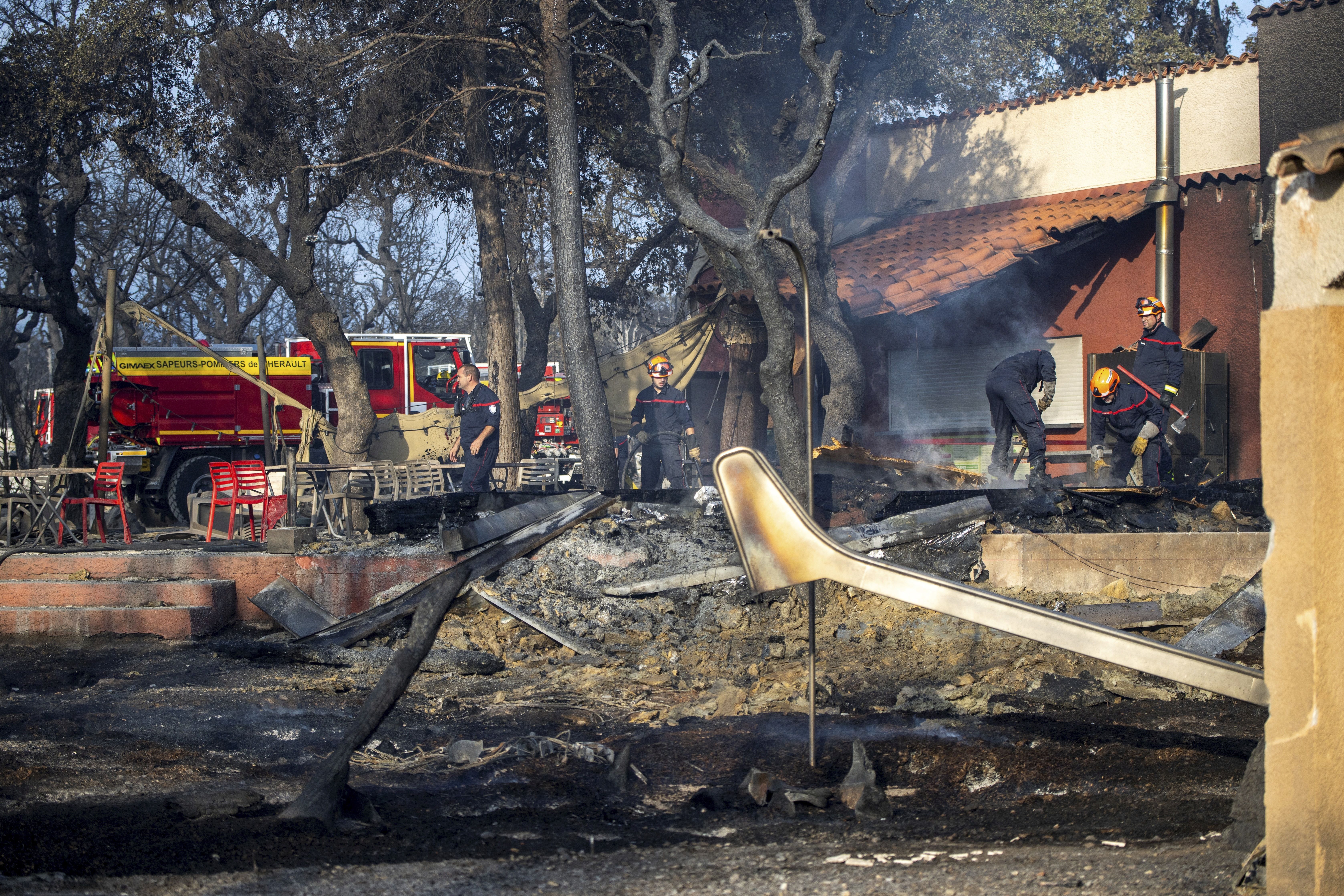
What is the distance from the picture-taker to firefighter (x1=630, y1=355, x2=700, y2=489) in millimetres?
12367

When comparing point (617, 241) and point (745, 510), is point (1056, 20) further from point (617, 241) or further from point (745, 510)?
point (745, 510)

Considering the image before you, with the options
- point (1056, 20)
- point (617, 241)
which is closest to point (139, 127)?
point (617, 241)

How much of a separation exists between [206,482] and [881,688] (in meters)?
13.7

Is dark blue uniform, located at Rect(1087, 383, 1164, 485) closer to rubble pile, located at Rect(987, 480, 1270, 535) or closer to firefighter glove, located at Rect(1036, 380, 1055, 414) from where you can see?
firefighter glove, located at Rect(1036, 380, 1055, 414)

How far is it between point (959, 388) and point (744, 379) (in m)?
3.26

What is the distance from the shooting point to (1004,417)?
1129 centimetres

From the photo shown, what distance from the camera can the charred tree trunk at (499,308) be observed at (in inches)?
570

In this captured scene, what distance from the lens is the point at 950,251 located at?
1452 cm

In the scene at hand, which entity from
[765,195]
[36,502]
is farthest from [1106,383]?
[36,502]

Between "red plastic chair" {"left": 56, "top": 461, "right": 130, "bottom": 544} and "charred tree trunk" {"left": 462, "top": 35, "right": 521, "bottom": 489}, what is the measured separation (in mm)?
4655

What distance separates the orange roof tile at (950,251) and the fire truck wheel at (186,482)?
8658 mm

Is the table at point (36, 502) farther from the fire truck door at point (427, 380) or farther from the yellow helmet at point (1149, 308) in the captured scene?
the yellow helmet at point (1149, 308)

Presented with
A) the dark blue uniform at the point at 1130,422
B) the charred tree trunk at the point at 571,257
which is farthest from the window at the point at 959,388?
the charred tree trunk at the point at 571,257

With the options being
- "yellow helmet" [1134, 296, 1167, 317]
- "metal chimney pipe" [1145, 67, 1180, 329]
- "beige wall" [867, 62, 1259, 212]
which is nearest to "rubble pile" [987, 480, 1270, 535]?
"yellow helmet" [1134, 296, 1167, 317]
